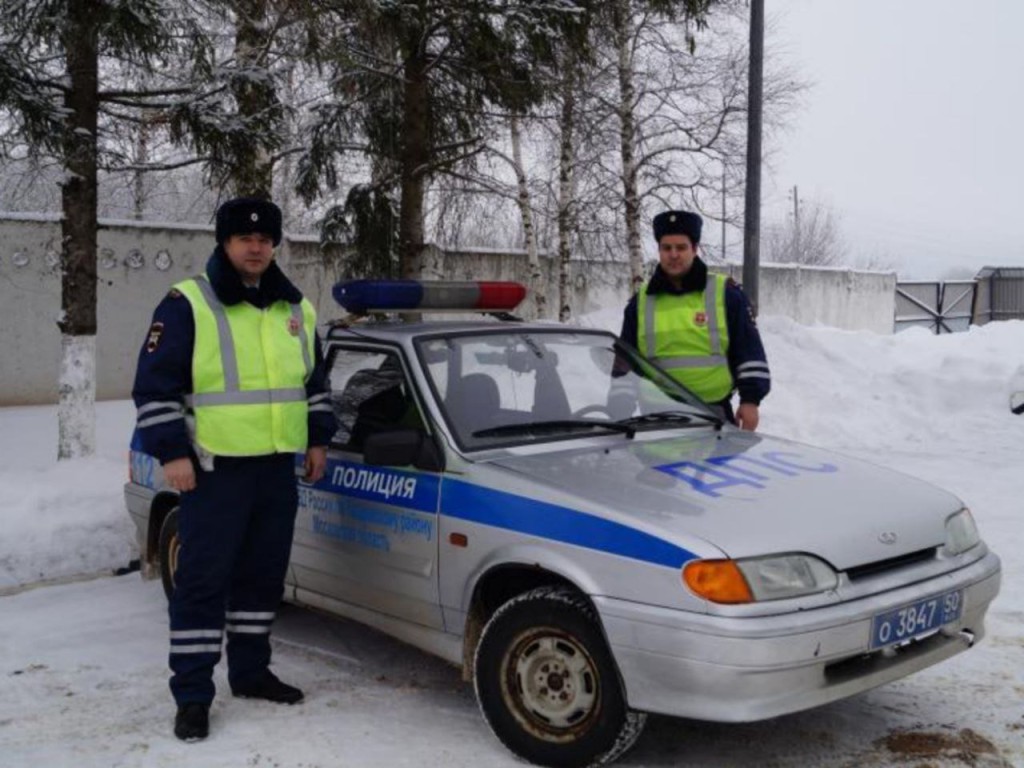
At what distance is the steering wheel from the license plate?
4.84 ft

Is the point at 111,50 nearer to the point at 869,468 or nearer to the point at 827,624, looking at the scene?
the point at 869,468

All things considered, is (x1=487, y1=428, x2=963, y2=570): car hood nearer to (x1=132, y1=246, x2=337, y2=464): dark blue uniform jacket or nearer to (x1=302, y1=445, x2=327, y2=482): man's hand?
(x1=302, y1=445, x2=327, y2=482): man's hand

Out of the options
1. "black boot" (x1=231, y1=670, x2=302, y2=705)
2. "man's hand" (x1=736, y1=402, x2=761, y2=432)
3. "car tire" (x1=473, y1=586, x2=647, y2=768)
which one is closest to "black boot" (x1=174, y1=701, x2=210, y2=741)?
"black boot" (x1=231, y1=670, x2=302, y2=705)

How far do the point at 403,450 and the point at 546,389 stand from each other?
32.4 inches

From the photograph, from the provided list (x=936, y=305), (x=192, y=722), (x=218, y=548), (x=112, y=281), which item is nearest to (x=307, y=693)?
(x=192, y=722)

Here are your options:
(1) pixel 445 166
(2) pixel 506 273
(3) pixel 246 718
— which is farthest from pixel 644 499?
(2) pixel 506 273

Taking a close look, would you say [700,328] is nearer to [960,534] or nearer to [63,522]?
[960,534]

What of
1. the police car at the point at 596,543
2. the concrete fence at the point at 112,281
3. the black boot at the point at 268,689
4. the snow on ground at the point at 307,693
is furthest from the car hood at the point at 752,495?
the concrete fence at the point at 112,281

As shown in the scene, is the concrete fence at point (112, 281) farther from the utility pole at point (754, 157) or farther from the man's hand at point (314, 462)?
the man's hand at point (314, 462)

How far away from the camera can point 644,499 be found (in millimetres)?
3701

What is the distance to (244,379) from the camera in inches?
168

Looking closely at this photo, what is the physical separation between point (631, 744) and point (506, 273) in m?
13.8

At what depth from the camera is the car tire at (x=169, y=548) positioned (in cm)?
544

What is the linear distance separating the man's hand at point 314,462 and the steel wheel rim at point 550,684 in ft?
3.96
